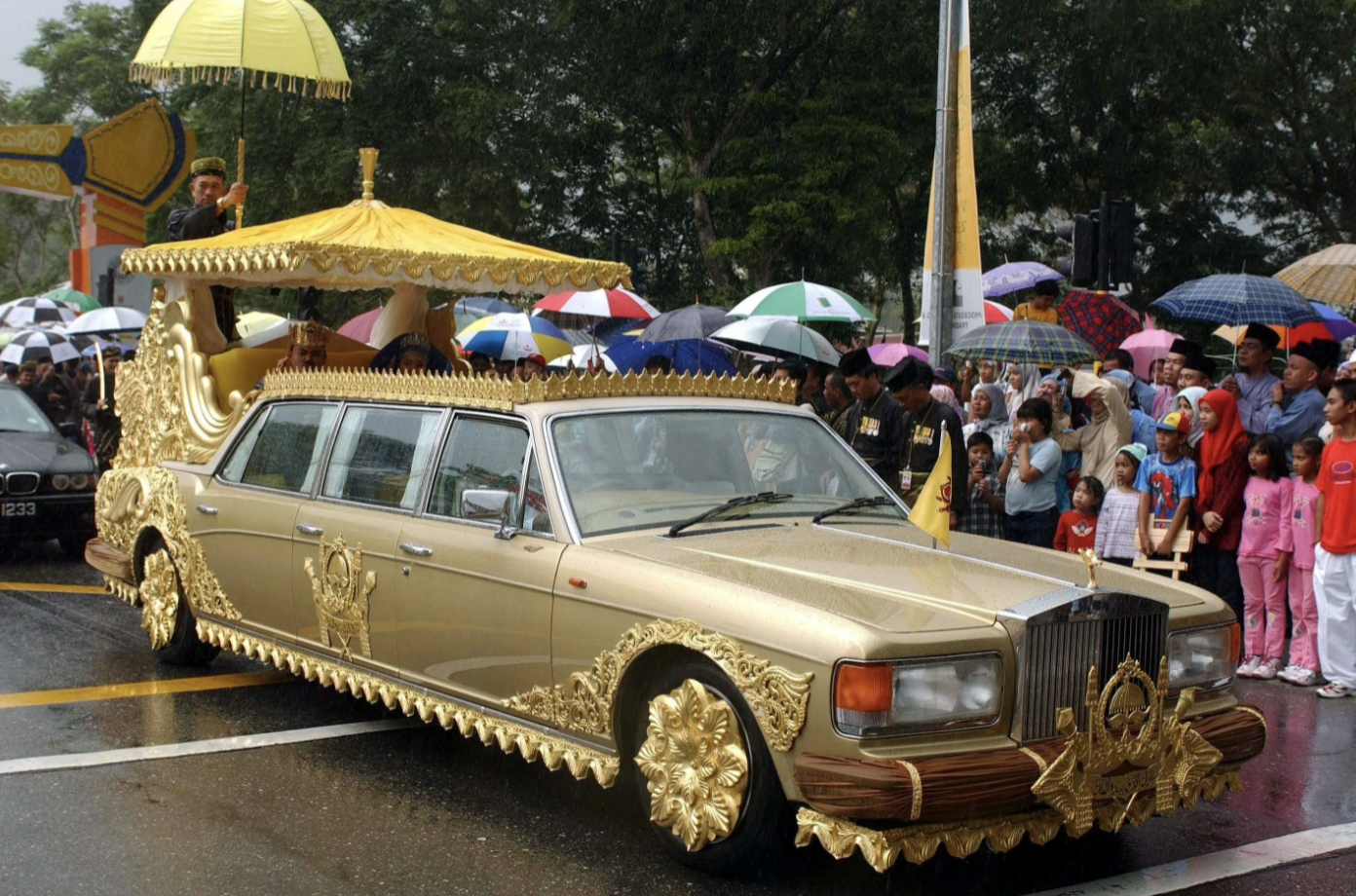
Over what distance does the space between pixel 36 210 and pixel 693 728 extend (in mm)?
60458

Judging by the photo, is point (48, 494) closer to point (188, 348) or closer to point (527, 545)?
point (188, 348)

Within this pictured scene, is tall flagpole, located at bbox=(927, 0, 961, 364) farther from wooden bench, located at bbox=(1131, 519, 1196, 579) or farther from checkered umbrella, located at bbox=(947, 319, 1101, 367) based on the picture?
wooden bench, located at bbox=(1131, 519, 1196, 579)

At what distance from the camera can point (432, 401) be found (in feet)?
22.0

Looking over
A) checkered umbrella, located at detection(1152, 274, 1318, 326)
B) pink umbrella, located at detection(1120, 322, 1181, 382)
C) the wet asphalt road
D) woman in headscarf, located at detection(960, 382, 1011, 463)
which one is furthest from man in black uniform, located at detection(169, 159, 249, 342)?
pink umbrella, located at detection(1120, 322, 1181, 382)

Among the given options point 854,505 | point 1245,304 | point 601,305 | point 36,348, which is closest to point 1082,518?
point 1245,304

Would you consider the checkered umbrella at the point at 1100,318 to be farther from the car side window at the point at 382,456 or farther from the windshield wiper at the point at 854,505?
the car side window at the point at 382,456

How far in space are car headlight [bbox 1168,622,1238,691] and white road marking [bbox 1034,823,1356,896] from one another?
65cm

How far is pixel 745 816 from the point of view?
15.8 ft

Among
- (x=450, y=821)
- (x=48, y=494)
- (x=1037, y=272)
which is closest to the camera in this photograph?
(x=450, y=821)

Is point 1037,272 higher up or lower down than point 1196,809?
higher up

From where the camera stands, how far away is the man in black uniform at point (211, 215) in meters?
10.5

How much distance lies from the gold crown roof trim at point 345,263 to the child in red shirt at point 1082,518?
12.4ft

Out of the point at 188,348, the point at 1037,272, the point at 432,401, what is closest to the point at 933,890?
the point at 432,401

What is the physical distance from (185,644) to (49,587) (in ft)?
11.7
